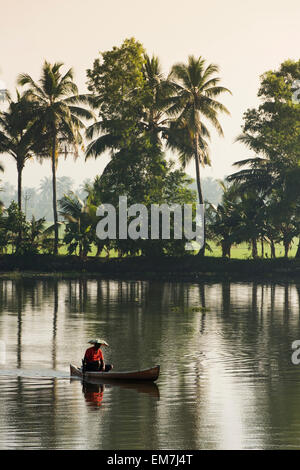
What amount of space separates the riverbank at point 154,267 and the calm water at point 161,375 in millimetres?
14114

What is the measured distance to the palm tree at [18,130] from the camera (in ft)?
196

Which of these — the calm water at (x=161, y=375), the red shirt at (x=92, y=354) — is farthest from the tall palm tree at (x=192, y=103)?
the red shirt at (x=92, y=354)

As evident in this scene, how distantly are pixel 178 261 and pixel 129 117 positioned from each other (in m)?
10.9

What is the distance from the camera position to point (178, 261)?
58.8 metres

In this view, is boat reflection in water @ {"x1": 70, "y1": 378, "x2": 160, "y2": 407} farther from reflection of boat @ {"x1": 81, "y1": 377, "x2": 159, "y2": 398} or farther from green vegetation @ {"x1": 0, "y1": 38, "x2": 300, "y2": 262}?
green vegetation @ {"x1": 0, "y1": 38, "x2": 300, "y2": 262}

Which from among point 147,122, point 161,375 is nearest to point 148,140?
point 147,122

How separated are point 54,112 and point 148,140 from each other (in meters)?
6.89

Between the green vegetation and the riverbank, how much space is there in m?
0.74

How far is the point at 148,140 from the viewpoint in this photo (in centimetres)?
5941

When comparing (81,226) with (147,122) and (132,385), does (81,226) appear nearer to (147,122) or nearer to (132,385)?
(147,122)

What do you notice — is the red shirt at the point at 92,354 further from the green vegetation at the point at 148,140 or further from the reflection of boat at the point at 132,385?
the green vegetation at the point at 148,140

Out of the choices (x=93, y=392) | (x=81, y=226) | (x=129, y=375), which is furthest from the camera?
(x=81, y=226)

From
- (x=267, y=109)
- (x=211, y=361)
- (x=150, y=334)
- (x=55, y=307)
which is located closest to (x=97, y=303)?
(x=55, y=307)

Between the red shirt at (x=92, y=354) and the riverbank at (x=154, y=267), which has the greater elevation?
the riverbank at (x=154, y=267)
